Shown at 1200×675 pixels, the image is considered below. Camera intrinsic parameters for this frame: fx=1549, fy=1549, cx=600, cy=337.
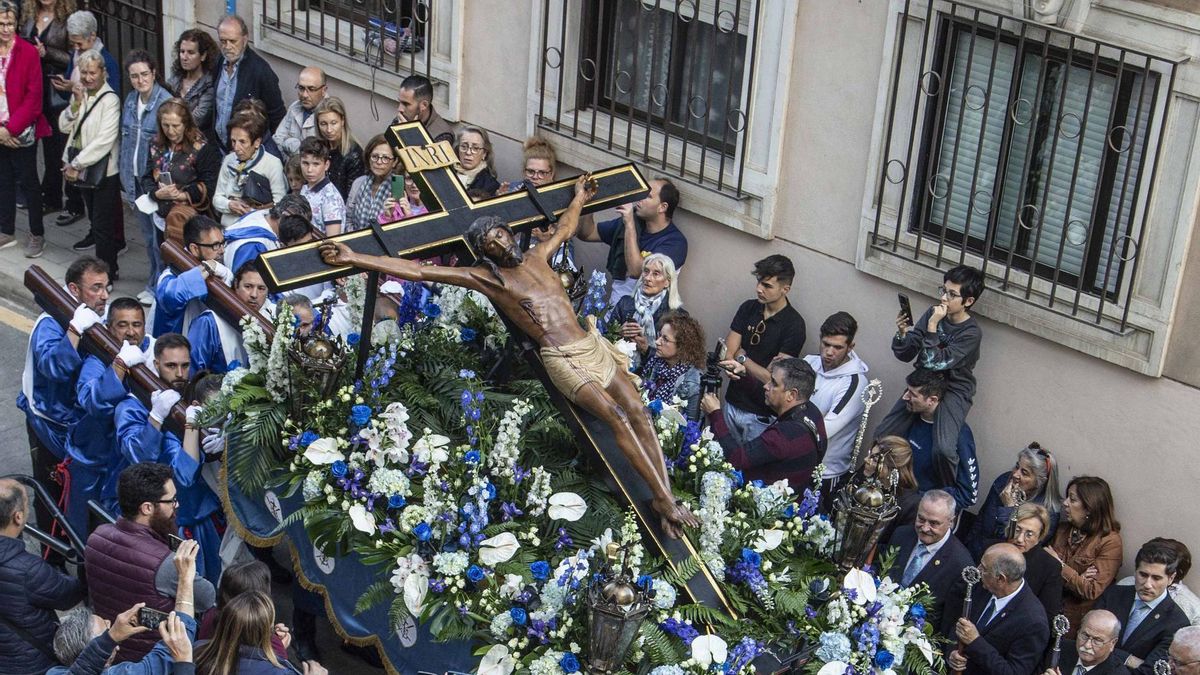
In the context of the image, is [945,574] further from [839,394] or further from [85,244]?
[85,244]

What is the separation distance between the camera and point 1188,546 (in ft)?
27.3

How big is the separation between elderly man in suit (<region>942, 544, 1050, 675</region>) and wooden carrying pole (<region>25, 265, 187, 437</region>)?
418 centimetres

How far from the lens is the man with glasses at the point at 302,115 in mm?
11852

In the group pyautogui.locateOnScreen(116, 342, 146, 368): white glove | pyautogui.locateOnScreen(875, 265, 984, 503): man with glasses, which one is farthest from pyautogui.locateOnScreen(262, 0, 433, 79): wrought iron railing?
pyautogui.locateOnScreen(875, 265, 984, 503): man with glasses

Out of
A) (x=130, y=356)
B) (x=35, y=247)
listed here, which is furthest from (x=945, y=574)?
(x=35, y=247)

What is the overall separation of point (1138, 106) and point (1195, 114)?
15.0 inches

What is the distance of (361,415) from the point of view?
7.55m

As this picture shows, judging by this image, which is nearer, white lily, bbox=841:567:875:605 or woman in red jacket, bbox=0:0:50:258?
white lily, bbox=841:567:875:605

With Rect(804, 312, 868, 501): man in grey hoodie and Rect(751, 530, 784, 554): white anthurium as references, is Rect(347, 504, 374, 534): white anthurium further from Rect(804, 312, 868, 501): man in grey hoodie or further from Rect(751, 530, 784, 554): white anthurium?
Rect(804, 312, 868, 501): man in grey hoodie

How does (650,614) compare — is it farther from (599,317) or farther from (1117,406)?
(1117,406)

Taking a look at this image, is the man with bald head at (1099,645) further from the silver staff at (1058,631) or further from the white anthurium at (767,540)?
the white anthurium at (767,540)

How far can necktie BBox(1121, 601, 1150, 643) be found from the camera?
25.5 ft

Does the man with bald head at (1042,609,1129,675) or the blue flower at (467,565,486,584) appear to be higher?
the blue flower at (467,565,486,584)

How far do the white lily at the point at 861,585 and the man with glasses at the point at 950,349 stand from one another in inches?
72.7
